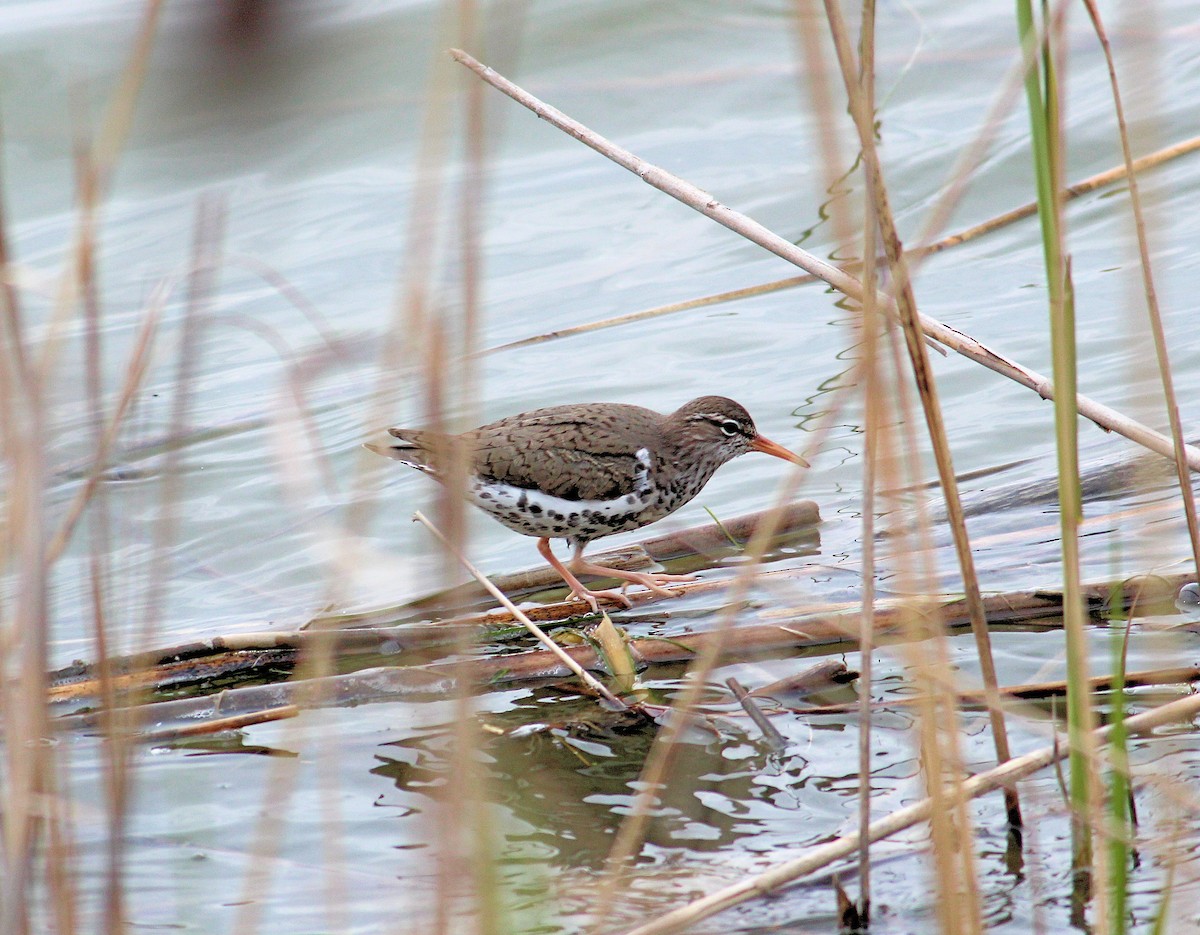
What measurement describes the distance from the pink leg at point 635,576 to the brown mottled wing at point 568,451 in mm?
315

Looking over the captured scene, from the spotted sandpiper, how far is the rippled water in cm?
54

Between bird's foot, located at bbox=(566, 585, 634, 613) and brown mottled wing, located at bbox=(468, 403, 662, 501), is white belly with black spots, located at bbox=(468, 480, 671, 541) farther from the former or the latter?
bird's foot, located at bbox=(566, 585, 634, 613)

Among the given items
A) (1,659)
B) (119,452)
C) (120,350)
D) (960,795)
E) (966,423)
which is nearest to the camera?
(1,659)

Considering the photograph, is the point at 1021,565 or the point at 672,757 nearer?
the point at 672,757

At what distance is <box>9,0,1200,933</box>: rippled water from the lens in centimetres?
261

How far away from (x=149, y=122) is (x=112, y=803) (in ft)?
4.35

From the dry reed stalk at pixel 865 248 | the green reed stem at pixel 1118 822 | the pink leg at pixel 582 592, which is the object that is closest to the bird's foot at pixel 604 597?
the pink leg at pixel 582 592

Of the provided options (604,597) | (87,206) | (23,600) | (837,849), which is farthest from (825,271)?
(23,600)

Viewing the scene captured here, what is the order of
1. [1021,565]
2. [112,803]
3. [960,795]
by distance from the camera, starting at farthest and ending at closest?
1. [1021,565]
2. [960,795]
3. [112,803]

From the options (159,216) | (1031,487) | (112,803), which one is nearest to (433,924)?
(112,803)

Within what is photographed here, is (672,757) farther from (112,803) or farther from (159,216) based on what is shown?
(159,216)

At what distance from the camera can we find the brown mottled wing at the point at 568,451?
20.2 ft

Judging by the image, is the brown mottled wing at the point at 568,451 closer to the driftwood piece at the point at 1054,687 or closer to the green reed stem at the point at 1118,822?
the driftwood piece at the point at 1054,687

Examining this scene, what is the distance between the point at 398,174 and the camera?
10.1 meters
